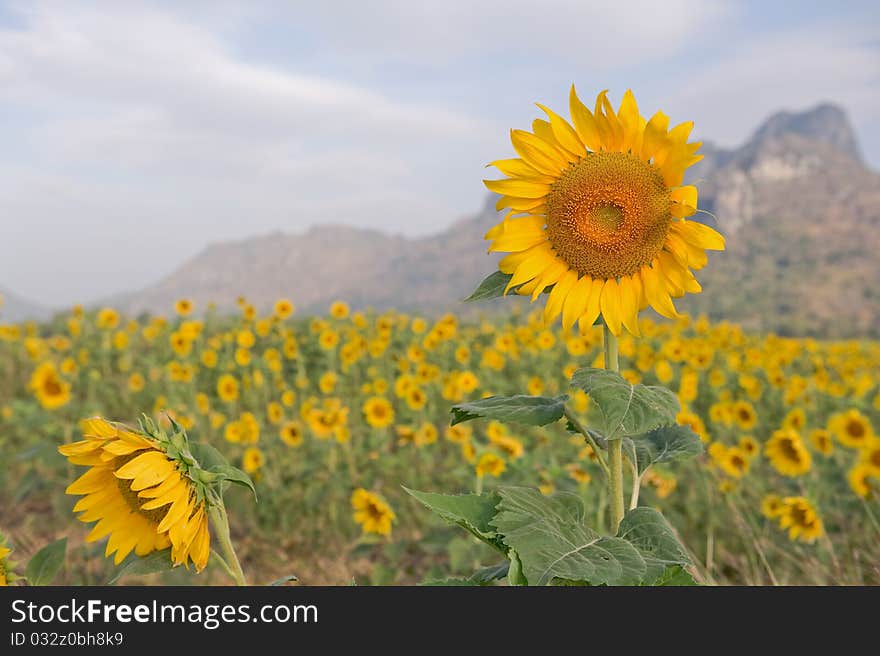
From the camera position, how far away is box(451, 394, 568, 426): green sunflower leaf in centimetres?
146

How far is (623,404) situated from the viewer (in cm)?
139

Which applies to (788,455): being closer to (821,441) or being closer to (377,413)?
(821,441)

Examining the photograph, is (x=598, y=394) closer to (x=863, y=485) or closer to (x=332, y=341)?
(x=863, y=485)

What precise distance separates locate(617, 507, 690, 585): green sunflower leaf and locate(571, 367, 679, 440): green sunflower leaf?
8.6 inches

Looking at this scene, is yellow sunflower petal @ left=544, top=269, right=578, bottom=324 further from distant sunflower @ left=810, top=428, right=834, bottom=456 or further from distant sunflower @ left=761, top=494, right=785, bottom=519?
distant sunflower @ left=810, top=428, right=834, bottom=456

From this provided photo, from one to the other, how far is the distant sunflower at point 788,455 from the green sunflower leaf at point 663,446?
3.64 metres

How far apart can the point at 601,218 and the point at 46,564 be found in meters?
1.47

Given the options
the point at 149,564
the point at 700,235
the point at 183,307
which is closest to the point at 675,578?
the point at 700,235

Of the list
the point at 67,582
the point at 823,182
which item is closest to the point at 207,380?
the point at 67,582

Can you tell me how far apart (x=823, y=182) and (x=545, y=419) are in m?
205

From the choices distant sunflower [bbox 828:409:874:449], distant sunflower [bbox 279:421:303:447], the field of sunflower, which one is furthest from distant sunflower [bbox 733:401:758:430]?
distant sunflower [bbox 279:421:303:447]

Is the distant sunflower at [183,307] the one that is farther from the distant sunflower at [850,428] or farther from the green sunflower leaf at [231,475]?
the green sunflower leaf at [231,475]

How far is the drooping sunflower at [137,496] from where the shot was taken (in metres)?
1.43
